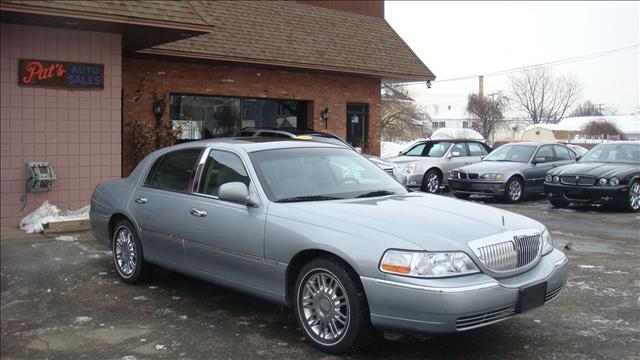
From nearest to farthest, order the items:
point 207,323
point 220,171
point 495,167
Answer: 1. point 207,323
2. point 220,171
3. point 495,167

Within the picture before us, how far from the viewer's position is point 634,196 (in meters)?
12.6

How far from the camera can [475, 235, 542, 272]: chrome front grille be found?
427 centimetres

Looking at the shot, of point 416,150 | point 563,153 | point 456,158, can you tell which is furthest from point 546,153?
point 416,150

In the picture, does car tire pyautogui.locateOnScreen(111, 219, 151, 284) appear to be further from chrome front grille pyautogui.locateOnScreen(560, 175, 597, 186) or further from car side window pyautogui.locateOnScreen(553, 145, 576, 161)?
car side window pyautogui.locateOnScreen(553, 145, 576, 161)

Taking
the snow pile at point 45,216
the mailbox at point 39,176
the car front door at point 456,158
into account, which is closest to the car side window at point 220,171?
the snow pile at point 45,216

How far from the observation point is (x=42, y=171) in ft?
32.3

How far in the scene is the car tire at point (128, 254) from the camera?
634 cm

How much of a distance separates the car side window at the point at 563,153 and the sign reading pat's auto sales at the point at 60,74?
35.4ft

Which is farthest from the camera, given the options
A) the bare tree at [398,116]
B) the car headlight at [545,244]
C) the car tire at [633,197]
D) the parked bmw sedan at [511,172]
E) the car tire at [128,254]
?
the bare tree at [398,116]

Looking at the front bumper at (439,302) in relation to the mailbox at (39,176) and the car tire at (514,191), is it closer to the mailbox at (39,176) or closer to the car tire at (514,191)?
the mailbox at (39,176)

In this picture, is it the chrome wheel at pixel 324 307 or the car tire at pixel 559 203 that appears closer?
the chrome wheel at pixel 324 307

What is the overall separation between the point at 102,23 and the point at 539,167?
33.4ft

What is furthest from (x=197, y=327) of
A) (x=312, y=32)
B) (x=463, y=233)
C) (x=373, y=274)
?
(x=312, y=32)

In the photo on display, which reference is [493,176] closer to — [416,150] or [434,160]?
[434,160]
